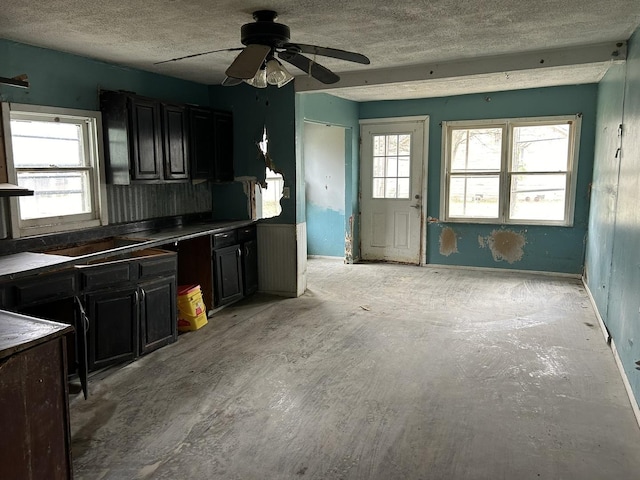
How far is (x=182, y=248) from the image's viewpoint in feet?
15.4

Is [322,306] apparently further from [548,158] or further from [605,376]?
[548,158]

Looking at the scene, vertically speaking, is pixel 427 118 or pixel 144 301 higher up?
pixel 427 118

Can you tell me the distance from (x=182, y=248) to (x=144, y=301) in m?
1.18

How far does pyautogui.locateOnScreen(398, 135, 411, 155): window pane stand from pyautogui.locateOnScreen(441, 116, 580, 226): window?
530mm

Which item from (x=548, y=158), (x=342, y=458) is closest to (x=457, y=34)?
(x=342, y=458)

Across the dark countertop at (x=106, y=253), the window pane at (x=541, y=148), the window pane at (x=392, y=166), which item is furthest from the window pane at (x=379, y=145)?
the dark countertop at (x=106, y=253)

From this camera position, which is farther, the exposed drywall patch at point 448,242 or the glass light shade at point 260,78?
the exposed drywall patch at point 448,242

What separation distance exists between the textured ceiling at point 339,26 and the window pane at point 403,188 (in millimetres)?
2800

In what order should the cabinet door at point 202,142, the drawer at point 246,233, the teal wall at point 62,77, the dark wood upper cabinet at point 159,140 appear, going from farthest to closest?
the drawer at point 246,233
the cabinet door at point 202,142
the dark wood upper cabinet at point 159,140
the teal wall at point 62,77

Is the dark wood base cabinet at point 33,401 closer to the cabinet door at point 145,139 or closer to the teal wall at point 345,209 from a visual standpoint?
the cabinet door at point 145,139

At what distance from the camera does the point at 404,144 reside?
6879mm

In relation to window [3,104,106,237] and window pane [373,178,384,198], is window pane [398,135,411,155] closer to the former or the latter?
window pane [373,178,384,198]

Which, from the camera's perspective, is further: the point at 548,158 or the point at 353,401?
the point at 548,158

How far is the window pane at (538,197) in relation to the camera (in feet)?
20.0
